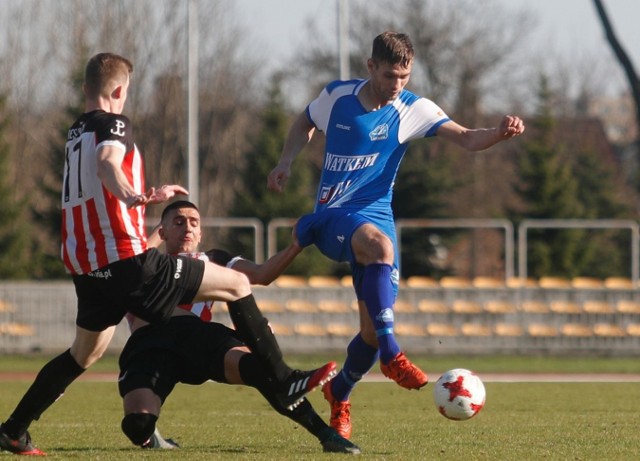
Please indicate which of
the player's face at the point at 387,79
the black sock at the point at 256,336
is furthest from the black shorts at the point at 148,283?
the player's face at the point at 387,79

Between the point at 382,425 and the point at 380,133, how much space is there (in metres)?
2.49

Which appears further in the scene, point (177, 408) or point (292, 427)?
point (177, 408)

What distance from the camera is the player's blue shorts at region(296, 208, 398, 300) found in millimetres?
7660

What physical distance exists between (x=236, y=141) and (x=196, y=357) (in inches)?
1429

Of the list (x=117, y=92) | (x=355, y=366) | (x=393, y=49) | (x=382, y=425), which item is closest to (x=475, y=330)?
(x=382, y=425)

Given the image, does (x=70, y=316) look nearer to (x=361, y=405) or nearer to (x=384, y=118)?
(x=361, y=405)

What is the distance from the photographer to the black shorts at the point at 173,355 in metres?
7.47

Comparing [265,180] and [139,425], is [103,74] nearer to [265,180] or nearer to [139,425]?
[139,425]

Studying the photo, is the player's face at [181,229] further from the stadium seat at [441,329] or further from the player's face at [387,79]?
the stadium seat at [441,329]

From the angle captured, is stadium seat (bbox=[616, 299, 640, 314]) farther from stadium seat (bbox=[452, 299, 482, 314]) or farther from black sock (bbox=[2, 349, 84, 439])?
black sock (bbox=[2, 349, 84, 439])

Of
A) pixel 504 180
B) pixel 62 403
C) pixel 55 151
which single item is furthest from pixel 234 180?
pixel 62 403

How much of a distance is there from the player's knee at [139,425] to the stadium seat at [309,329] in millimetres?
14778

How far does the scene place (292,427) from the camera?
9.24 meters

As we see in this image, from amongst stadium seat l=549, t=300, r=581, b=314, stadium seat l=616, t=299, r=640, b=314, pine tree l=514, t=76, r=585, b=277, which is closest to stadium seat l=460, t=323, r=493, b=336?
stadium seat l=549, t=300, r=581, b=314
